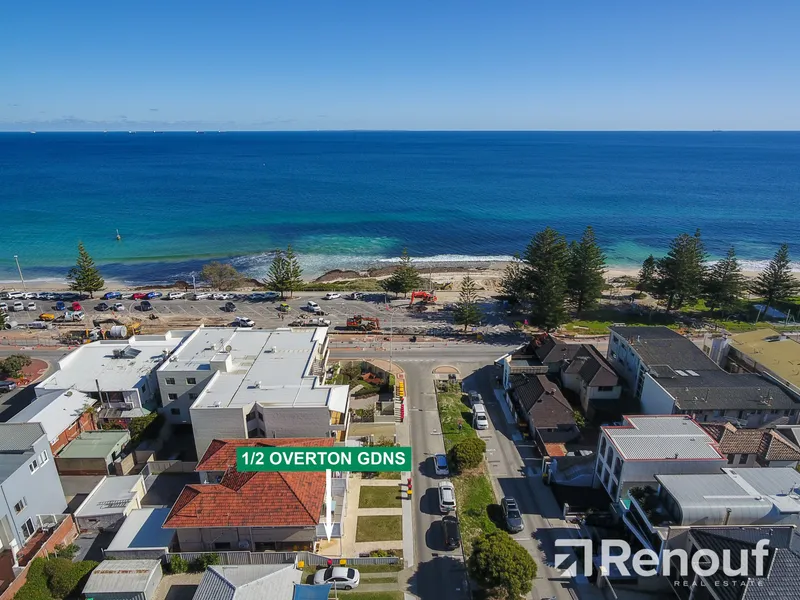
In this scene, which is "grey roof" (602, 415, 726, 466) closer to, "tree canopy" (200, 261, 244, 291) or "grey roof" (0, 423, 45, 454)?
"grey roof" (0, 423, 45, 454)

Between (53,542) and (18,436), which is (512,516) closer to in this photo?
(53,542)

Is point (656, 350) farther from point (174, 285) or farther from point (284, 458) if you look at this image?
point (174, 285)

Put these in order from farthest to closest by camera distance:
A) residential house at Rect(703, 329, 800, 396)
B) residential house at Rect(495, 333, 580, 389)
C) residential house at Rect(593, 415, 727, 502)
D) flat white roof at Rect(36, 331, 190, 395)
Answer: residential house at Rect(495, 333, 580, 389)
residential house at Rect(703, 329, 800, 396)
flat white roof at Rect(36, 331, 190, 395)
residential house at Rect(593, 415, 727, 502)

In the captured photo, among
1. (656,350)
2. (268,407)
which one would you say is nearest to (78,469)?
(268,407)

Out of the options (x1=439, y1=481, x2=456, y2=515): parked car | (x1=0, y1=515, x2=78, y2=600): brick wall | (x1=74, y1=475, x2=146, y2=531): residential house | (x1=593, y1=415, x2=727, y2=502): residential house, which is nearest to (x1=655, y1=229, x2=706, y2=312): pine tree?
(x1=593, y1=415, x2=727, y2=502): residential house

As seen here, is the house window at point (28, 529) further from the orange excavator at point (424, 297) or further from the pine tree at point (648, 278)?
the pine tree at point (648, 278)

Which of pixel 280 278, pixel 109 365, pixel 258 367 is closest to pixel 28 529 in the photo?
pixel 109 365
